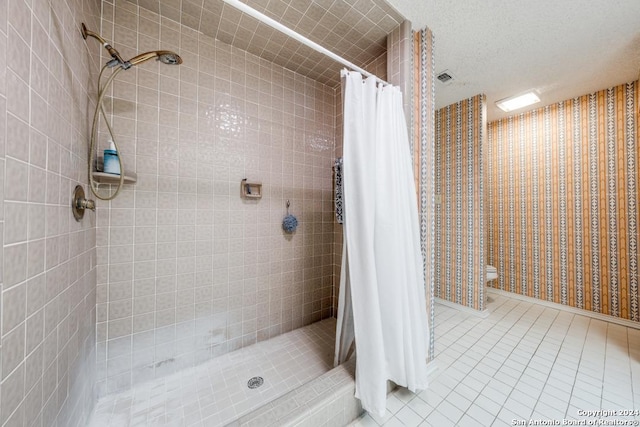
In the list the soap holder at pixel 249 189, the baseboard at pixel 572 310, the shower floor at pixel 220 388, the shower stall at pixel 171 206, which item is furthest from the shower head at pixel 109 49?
the baseboard at pixel 572 310

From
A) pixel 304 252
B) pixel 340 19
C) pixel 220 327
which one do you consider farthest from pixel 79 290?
pixel 340 19

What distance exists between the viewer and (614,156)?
220 cm

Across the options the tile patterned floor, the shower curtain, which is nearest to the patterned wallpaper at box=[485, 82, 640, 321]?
the tile patterned floor

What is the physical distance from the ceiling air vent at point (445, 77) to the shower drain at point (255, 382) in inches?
113

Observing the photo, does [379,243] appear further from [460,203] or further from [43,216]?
[460,203]

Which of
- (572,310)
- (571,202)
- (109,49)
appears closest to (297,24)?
(109,49)

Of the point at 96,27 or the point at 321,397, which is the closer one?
the point at 321,397

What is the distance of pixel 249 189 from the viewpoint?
169 cm

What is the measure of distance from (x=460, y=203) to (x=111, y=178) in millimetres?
3044

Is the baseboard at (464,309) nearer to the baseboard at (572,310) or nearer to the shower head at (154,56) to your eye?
the baseboard at (572,310)

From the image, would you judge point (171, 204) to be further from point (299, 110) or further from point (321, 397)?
point (321, 397)

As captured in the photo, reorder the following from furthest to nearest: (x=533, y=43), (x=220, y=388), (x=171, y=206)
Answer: (x=533, y=43) → (x=171, y=206) → (x=220, y=388)

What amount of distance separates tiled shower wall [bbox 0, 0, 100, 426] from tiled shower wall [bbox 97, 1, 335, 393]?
8.7 inches

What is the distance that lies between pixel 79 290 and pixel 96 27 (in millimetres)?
1431
